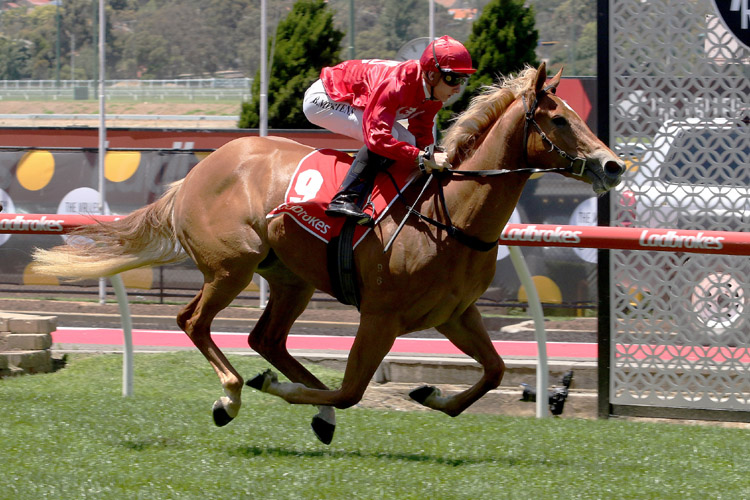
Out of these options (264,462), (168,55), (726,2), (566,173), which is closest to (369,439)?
(264,462)

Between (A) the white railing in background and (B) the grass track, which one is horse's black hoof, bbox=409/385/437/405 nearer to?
(B) the grass track

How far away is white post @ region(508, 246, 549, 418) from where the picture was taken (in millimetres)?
6281

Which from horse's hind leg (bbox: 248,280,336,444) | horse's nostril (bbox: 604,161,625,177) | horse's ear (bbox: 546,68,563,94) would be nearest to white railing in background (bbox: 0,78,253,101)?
horse's hind leg (bbox: 248,280,336,444)

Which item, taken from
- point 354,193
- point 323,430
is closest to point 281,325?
point 323,430

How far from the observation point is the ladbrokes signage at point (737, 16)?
6.31 metres

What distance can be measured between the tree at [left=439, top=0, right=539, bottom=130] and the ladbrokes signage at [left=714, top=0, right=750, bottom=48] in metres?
11.8

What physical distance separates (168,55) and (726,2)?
54.9 meters

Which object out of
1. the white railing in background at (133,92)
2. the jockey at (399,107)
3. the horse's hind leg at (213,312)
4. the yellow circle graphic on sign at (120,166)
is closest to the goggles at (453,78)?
the jockey at (399,107)

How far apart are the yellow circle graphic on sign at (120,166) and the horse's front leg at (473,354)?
858 centimetres

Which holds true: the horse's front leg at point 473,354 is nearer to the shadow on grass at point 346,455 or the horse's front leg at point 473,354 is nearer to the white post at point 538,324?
the shadow on grass at point 346,455

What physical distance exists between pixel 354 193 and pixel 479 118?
73 centimetres

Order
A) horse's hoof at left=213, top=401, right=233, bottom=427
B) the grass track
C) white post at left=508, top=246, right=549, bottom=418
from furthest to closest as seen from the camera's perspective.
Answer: white post at left=508, top=246, right=549, bottom=418, horse's hoof at left=213, top=401, right=233, bottom=427, the grass track

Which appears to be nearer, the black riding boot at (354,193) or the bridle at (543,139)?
the bridle at (543,139)

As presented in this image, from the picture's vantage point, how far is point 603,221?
652 cm
